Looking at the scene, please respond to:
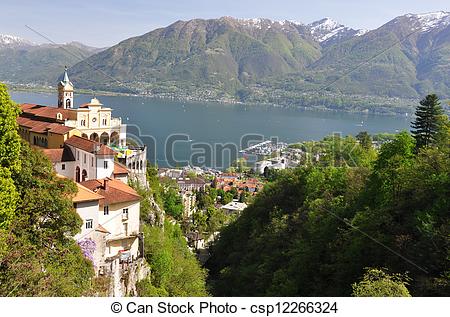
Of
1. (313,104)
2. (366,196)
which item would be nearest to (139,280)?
(366,196)

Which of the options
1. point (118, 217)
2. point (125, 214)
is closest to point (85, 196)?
point (118, 217)

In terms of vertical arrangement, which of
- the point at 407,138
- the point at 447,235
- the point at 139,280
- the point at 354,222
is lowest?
the point at 139,280

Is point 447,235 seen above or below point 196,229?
above

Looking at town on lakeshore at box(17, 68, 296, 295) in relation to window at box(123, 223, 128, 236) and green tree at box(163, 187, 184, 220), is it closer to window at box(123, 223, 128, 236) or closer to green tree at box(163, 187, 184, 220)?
window at box(123, 223, 128, 236)

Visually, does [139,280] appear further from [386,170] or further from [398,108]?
[398,108]

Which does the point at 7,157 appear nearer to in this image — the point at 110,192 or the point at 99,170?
the point at 110,192

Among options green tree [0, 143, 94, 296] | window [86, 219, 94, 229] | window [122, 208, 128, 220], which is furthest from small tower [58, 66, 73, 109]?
green tree [0, 143, 94, 296]
